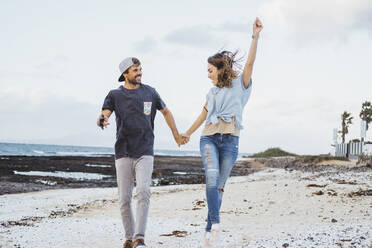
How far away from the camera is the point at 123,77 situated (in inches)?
205

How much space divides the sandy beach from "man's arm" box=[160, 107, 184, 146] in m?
1.31

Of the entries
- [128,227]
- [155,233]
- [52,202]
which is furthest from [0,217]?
[128,227]

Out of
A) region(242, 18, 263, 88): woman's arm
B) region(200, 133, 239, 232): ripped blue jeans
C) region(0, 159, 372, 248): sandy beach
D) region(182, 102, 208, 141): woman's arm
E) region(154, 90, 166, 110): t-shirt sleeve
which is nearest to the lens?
region(200, 133, 239, 232): ripped blue jeans

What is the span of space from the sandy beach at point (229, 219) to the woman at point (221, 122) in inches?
39.8

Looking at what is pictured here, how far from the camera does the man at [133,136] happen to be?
484cm

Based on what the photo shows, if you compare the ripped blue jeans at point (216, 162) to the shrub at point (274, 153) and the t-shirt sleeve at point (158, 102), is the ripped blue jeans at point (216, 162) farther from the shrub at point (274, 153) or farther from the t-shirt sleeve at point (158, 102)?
the shrub at point (274, 153)

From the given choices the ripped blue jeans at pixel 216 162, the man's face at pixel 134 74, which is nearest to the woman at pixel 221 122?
the ripped blue jeans at pixel 216 162

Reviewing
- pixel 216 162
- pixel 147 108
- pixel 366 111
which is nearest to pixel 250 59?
pixel 216 162

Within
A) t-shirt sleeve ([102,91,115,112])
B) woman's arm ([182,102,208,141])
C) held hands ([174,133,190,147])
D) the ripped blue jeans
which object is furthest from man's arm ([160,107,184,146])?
the ripped blue jeans

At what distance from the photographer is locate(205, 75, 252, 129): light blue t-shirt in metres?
4.53

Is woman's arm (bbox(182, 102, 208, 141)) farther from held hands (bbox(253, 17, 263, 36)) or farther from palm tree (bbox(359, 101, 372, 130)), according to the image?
palm tree (bbox(359, 101, 372, 130))

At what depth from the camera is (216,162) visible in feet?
14.6

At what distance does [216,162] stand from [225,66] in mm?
1054

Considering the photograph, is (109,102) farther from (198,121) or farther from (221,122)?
(221,122)
